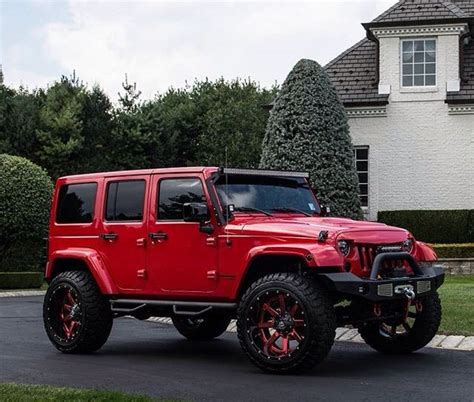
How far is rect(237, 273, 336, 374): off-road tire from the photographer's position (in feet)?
29.0

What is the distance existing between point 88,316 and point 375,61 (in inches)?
837

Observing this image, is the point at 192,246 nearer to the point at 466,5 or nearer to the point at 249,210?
the point at 249,210

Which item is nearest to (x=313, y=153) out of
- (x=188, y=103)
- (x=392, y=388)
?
(x=392, y=388)

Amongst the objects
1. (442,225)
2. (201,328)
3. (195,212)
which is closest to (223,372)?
(195,212)

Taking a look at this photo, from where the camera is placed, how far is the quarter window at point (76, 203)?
36.9ft

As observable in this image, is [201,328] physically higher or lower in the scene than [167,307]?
lower

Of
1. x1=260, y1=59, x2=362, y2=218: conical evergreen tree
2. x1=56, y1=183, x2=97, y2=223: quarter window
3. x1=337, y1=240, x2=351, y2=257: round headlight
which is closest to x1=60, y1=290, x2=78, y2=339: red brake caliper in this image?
x1=56, y1=183, x2=97, y2=223: quarter window

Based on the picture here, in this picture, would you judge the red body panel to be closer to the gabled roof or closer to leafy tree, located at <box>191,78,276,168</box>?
the gabled roof

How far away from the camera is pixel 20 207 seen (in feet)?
86.5

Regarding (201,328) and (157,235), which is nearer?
(157,235)

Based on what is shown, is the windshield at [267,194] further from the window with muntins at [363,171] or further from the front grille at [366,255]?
the window with muntins at [363,171]

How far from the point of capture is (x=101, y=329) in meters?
10.8

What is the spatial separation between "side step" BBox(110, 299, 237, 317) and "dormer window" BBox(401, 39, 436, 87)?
799 inches

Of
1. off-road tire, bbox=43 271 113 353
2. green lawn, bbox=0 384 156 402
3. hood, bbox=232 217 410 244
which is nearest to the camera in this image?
green lawn, bbox=0 384 156 402
